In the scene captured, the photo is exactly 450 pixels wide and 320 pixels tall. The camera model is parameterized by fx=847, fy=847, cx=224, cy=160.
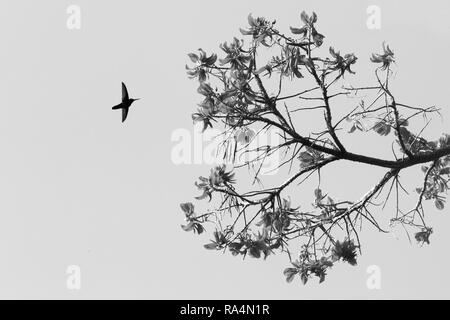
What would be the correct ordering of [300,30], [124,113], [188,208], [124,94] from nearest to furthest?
[300,30] → [188,208] → [124,113] → [124,94]

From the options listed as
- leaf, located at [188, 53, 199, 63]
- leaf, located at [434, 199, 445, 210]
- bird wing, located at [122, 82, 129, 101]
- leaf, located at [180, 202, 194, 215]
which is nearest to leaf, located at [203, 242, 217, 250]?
leaf, located at [180, 202, 194, 215]

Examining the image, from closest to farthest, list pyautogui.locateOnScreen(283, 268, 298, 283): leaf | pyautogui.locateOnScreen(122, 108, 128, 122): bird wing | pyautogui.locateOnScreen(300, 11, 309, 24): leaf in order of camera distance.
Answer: pyautogui.locateOnScreen(300, 11, 309, 24): leaf < pyautogui.locateOnScreen(283, 268, 298, 283): leaf < pyautogui.locateOnScreen(122, 108, 128, 122): bird wing

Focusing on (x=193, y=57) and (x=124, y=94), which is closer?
(x=193, y=57)

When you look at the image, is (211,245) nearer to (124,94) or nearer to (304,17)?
(304,17)

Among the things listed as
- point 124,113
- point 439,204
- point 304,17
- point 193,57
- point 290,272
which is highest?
point 304,17

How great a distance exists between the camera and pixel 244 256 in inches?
270

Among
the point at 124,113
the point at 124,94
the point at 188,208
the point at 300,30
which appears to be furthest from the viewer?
the point at 124,94

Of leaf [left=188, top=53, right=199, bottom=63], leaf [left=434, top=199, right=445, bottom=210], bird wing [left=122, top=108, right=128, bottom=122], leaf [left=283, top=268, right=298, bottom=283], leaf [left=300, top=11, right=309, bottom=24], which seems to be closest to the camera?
leaf [left=300, top=11, right=309, bottom=24]

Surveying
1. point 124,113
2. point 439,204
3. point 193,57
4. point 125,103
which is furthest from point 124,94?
point 439,204

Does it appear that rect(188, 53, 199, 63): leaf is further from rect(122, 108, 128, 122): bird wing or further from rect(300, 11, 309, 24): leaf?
rect(122, 108, 128, 122): bird wing

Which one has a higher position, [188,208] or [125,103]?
[125,103]

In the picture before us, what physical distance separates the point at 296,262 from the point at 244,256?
1.54 ft
